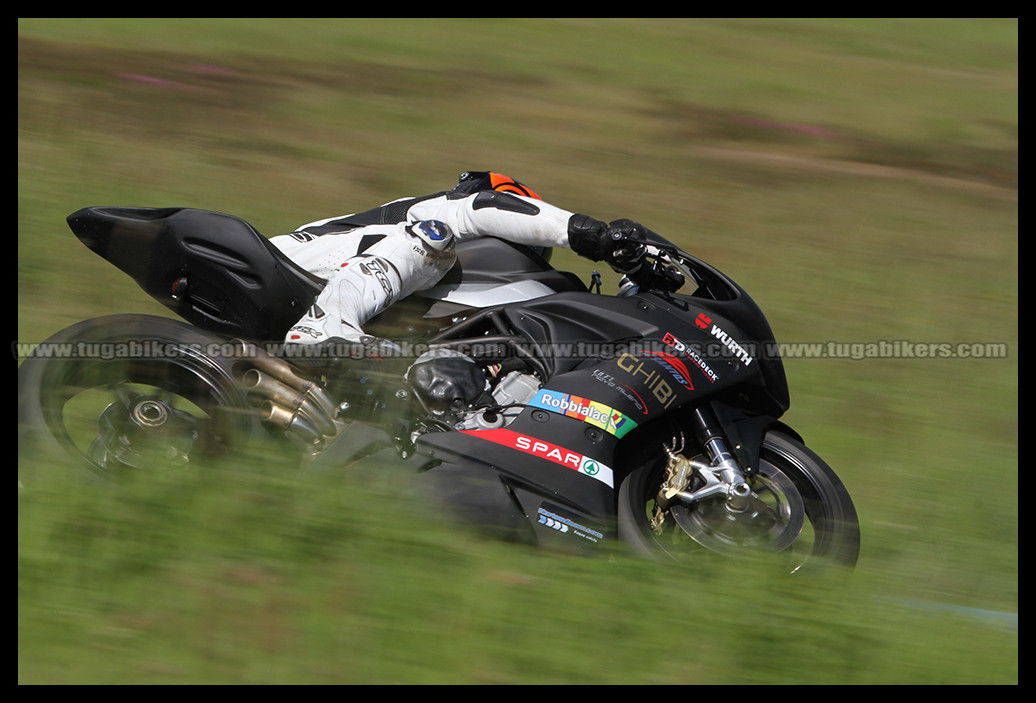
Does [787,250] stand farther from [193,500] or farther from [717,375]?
[193,500]

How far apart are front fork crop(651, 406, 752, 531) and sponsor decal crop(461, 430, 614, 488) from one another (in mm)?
271

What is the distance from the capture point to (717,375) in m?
3.59

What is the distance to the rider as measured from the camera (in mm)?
3545

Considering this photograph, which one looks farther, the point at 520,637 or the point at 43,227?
the point at 43,227

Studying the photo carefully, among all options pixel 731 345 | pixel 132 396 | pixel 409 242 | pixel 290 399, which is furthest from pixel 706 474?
pixel 132 396

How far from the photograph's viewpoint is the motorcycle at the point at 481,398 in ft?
11.0

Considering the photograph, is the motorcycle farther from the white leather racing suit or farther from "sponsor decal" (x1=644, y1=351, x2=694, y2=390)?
the white leather racing suit

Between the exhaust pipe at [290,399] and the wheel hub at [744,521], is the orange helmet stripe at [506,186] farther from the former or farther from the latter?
the wheel hub at [744,521]

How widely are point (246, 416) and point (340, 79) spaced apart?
602 cm

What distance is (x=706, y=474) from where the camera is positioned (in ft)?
11.4

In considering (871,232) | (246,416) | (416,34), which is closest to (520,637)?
(246,416)

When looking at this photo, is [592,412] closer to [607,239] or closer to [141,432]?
[607,239]

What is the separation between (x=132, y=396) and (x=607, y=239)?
69.4 inches

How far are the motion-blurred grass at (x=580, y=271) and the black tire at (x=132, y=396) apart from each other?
359 mm
